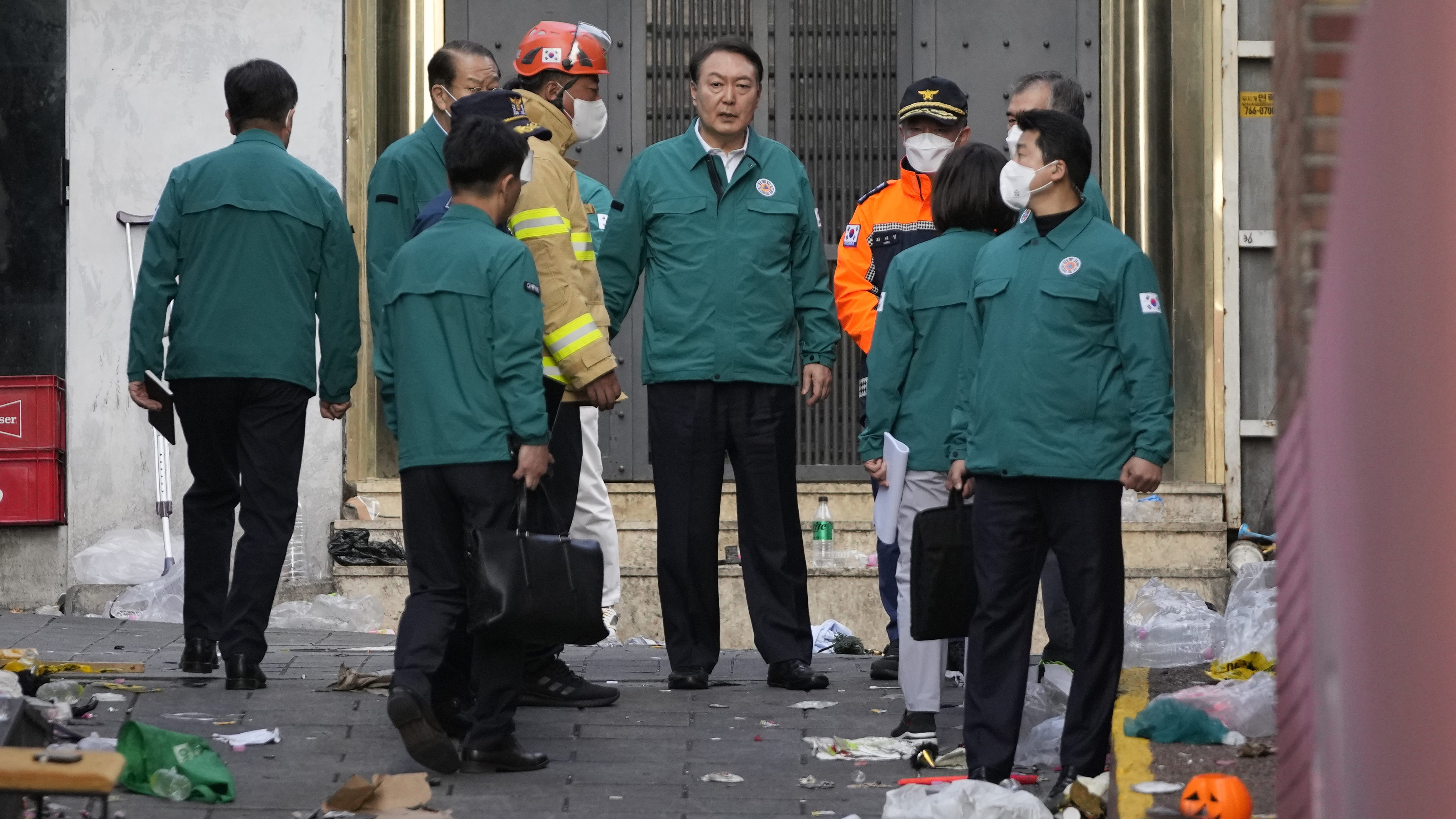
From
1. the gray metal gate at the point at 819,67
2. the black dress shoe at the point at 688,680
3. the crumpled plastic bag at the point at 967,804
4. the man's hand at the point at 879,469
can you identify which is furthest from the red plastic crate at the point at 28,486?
the crumpled plastic bag at the point at 967,804

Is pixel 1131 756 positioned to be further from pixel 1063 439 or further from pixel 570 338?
pixel 570 338

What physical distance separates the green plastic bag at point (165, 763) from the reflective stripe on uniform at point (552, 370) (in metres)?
1.62

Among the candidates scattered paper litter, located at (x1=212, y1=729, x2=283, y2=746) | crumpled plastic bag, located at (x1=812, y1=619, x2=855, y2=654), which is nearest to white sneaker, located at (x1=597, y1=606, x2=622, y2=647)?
crumpled plastic bag, located at (x1=812, y1=619, x2=855, y2=654)

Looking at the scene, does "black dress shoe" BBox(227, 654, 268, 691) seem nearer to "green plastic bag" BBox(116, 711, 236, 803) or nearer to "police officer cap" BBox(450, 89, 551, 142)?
"green plastic bag" BBox(116, 711, 236, 803)

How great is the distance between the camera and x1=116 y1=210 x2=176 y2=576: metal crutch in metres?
9.84

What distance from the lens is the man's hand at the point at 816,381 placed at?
6.95 metres

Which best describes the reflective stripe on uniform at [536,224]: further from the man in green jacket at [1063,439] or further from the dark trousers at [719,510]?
the man in green jacket at [1063,439]

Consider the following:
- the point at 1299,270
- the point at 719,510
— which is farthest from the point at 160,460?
the point at 1299,270

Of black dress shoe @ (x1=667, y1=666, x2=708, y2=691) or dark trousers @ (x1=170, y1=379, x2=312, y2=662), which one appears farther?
black dress shoe @ (x1=667, y1=666, x2=708, y2=691)

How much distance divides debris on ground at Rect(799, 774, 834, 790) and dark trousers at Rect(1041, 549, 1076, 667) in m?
1.67

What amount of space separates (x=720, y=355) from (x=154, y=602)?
3.98m

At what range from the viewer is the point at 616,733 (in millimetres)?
5852

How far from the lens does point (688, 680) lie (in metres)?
6.66

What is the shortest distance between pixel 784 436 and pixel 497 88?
69.9 inches
